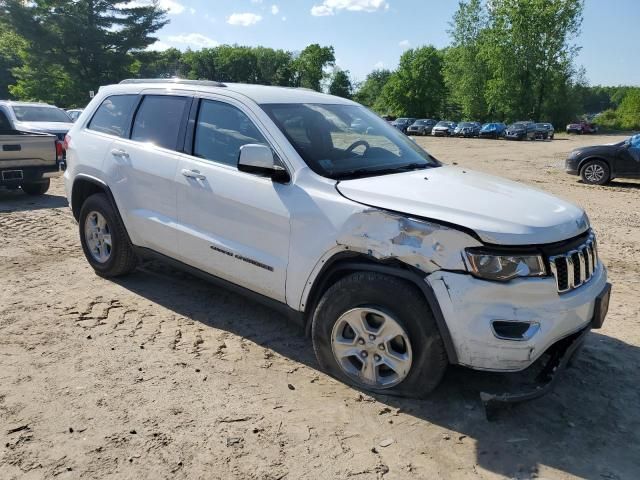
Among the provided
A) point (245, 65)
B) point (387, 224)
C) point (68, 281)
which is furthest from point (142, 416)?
point (245, 65)

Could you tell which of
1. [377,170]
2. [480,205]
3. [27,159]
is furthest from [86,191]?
[27,159]

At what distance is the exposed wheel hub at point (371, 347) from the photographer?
3064 millimetres

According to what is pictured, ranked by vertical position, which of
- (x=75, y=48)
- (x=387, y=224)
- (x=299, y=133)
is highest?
(x=75, y=48)

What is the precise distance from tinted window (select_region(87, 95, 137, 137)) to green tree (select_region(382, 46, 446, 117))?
8043 cm

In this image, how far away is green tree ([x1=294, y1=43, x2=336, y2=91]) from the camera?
100 metres

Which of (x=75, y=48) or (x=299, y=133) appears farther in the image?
(x=75, y=48)

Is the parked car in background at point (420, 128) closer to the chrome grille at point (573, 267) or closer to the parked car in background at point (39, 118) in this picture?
the parked car in background at point (39, 118)

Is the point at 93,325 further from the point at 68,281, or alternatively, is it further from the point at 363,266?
the point at 363,266

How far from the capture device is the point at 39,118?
13898mm

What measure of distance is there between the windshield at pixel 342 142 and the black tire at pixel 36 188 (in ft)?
25.1

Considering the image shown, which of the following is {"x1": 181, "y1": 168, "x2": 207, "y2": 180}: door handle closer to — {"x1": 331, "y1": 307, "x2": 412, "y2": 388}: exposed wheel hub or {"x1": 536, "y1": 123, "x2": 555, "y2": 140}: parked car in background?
{"x1": 331, "y1": 307, "x2": 412, "y2": 388}: exposed wheel hub

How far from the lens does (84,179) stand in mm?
5047

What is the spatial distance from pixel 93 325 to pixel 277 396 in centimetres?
183

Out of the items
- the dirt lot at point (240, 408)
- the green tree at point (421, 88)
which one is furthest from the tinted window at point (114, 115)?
the green tree at point (421, 88)
